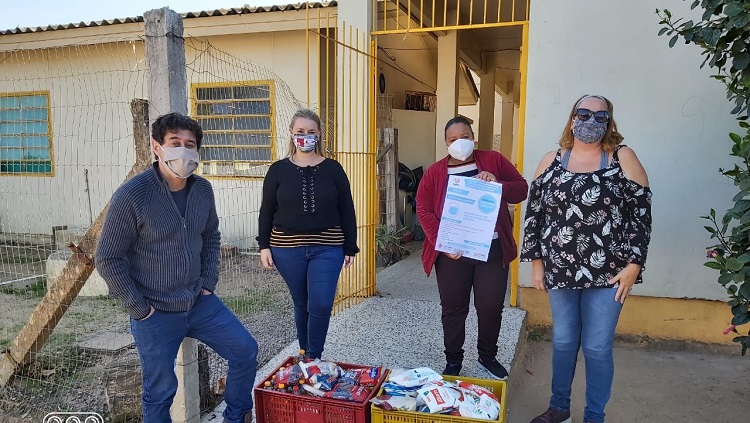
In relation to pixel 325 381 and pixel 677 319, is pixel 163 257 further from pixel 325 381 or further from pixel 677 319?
pixel 677 319

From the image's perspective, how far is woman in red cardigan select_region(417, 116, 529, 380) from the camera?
3.02 metres

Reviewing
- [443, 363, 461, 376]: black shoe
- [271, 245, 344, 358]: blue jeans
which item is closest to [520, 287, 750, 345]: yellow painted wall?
[443, 363, 461, 376]: black shoe

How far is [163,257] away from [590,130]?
212cm

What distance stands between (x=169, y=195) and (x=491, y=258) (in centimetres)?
185

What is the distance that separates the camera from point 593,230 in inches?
99.3

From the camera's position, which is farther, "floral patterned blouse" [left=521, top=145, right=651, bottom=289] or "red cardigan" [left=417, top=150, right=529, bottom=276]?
"red cardigan" [left=417, top=150, right=529, bottom=276]

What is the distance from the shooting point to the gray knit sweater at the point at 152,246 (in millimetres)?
2086

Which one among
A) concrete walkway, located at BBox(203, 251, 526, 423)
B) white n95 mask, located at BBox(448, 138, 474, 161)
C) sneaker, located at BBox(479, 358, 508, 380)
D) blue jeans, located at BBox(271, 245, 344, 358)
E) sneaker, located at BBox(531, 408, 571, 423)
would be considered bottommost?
concrete walkway, located at BBox(203, 251, 526, 423)

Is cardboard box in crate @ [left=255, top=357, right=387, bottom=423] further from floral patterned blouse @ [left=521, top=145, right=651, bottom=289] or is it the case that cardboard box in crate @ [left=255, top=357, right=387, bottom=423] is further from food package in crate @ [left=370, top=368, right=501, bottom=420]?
floral patterned blouse @ [left=521, top=145, right=651, bottom=289]

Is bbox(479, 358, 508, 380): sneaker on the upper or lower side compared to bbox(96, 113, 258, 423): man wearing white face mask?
lower

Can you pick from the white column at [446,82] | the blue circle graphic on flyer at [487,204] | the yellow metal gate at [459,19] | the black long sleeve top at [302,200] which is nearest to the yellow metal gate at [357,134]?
the yellow metal gate at [459,19]

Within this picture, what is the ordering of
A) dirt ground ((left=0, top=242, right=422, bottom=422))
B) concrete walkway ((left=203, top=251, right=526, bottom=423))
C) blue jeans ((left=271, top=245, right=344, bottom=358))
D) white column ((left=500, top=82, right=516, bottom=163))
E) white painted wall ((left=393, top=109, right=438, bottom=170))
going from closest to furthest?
blue jeans ((left=271, top=245, right=344, bottom=358)) < dirt ground ((left=0, top=242, right=422, bottom=422)) < concrete walkway ((left=203, top=251, right=526, bottom=423)) < white painted wall ((left=393, top=109, right=438, bottom=170)) < white column ((left=500, top=82, right=516, bottom=163))

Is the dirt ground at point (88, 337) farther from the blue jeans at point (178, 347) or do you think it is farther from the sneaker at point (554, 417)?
the sneaker at point (554, 417)

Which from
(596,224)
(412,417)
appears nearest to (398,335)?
(412,417)
